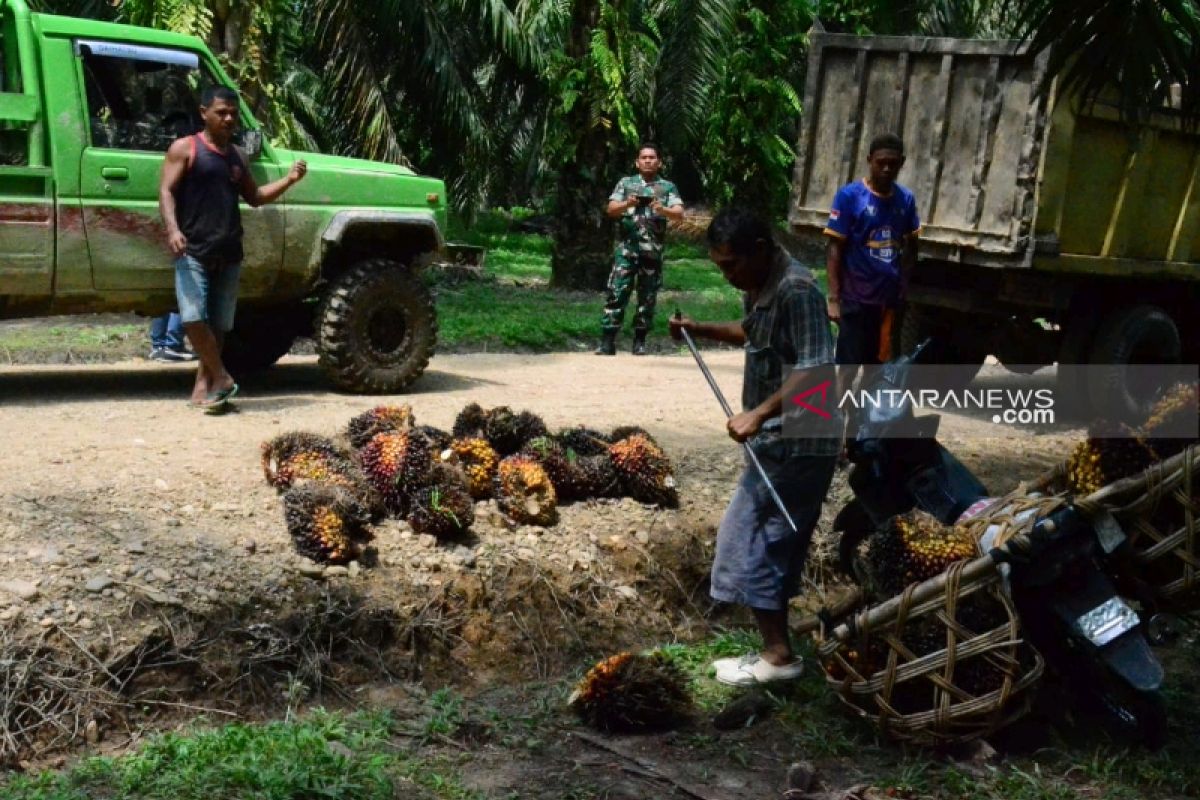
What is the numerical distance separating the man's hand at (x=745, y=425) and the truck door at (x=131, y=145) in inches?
187

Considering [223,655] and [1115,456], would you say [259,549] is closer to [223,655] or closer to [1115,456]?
[223,655]

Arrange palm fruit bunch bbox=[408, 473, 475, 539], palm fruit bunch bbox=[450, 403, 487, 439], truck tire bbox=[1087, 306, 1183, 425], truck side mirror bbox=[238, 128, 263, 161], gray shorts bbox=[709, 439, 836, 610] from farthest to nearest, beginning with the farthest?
truck tire bbox=[1087, 306, 1183, 425]
truck side mirror bbox=[238, 128, 263, 161]
palm fruit bunch bbox=[450, 403, 487, 439]
palm fruit bunch bbox=[408, 473, 475, 539]
gray shorts bbox=[709, 439, 836, 610]

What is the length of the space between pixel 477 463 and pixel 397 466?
0.46 metres

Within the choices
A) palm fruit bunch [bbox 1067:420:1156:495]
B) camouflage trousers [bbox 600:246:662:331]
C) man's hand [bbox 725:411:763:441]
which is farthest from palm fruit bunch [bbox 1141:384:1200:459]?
camouflage trousers [bbox 600:246:662:331]

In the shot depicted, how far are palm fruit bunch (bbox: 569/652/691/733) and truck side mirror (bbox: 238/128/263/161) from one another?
4.71 metres

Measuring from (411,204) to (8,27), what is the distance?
→ 8.76ft

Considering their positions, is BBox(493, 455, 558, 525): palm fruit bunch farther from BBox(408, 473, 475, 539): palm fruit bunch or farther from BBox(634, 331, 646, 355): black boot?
BBox(634, 331, 646, 355): black boot

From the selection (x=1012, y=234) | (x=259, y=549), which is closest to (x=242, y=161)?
(x=259, y=549)

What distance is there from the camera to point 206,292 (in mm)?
8266

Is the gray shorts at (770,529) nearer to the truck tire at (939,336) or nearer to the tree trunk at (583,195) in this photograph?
the truck tire at (939,336)

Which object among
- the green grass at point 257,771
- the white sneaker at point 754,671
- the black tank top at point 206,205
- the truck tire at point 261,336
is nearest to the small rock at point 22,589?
the green grass at point 257,771

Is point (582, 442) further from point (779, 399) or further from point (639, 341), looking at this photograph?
point (639, 341)

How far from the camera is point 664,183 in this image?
11859 millimetres

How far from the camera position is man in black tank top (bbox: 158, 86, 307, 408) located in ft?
26.6
